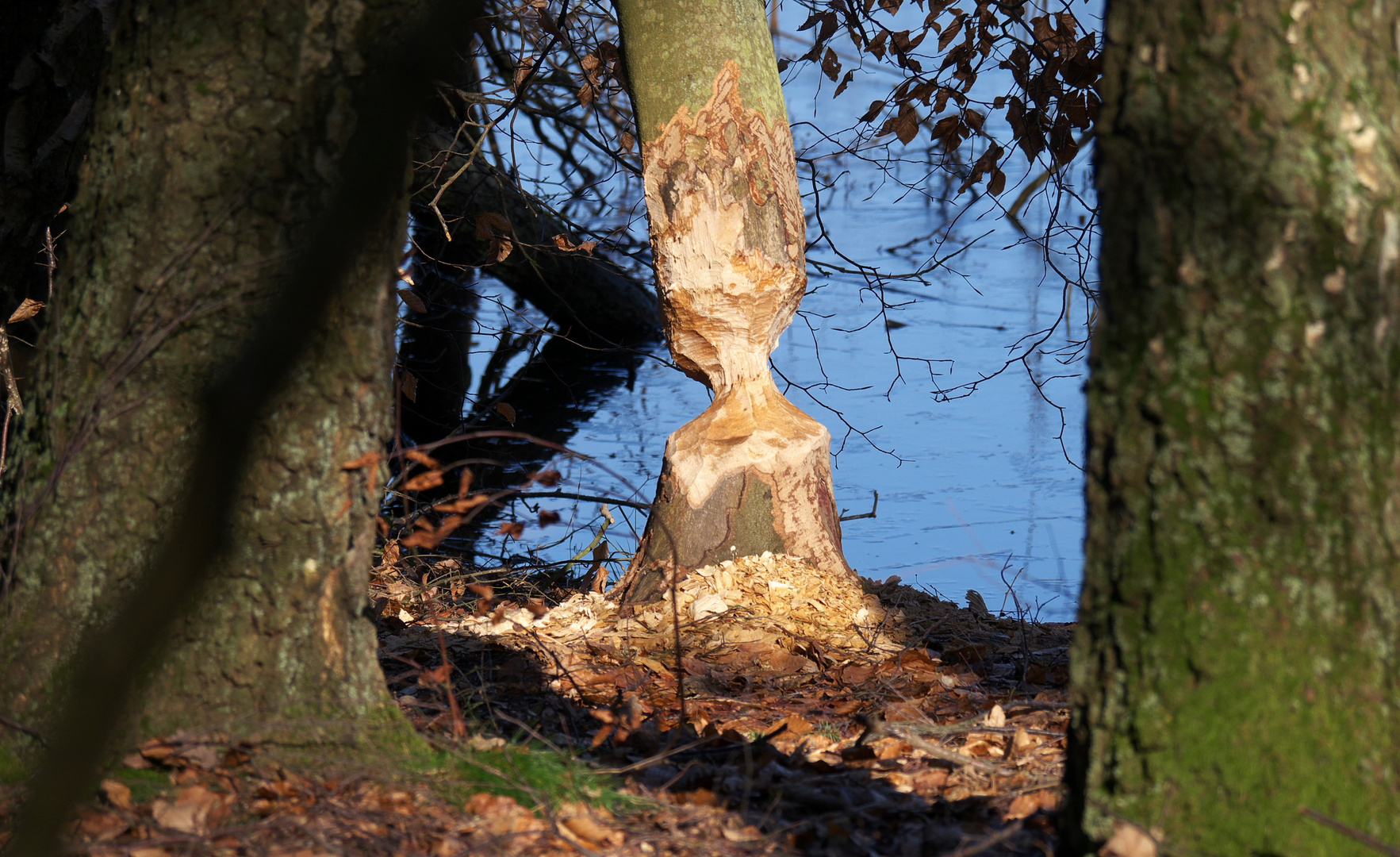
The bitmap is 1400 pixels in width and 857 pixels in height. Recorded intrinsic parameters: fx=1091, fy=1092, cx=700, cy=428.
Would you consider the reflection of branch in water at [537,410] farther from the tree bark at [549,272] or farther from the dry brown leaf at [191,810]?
the dry brown leaf at [191,810]

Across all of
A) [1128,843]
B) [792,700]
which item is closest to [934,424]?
[792,700]

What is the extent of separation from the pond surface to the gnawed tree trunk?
1.14 ft

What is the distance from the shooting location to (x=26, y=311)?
3.63 metres

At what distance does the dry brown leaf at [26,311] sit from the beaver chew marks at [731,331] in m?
2.10

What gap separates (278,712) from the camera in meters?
2.10

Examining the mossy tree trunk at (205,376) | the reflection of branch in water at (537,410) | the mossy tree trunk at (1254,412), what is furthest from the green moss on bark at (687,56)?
the reflection of branch in water at (537,410)

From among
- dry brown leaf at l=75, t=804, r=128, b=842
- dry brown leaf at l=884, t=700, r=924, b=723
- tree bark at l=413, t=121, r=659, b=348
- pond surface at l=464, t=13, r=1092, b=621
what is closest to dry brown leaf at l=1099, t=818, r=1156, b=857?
dry brown leaf at l=884, t=700, r=924, b=723

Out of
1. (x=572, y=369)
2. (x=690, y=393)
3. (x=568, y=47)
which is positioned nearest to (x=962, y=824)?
(x=568, y=47)

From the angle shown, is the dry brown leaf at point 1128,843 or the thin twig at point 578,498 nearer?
the dry brown leaf at point 1128,843

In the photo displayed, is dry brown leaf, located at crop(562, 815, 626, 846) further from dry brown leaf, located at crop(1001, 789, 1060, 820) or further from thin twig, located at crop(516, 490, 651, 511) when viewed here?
dry brown leaf, located at crop(1001, 789, 1060, 820)

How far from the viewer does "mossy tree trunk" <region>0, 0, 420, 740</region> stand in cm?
207

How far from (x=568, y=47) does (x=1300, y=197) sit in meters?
4.51

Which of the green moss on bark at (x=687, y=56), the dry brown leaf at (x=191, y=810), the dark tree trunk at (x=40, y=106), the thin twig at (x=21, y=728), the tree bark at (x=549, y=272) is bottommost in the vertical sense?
the dry brown leaf at (x=191, y=810)

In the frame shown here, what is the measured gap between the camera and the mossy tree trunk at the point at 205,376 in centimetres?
207
